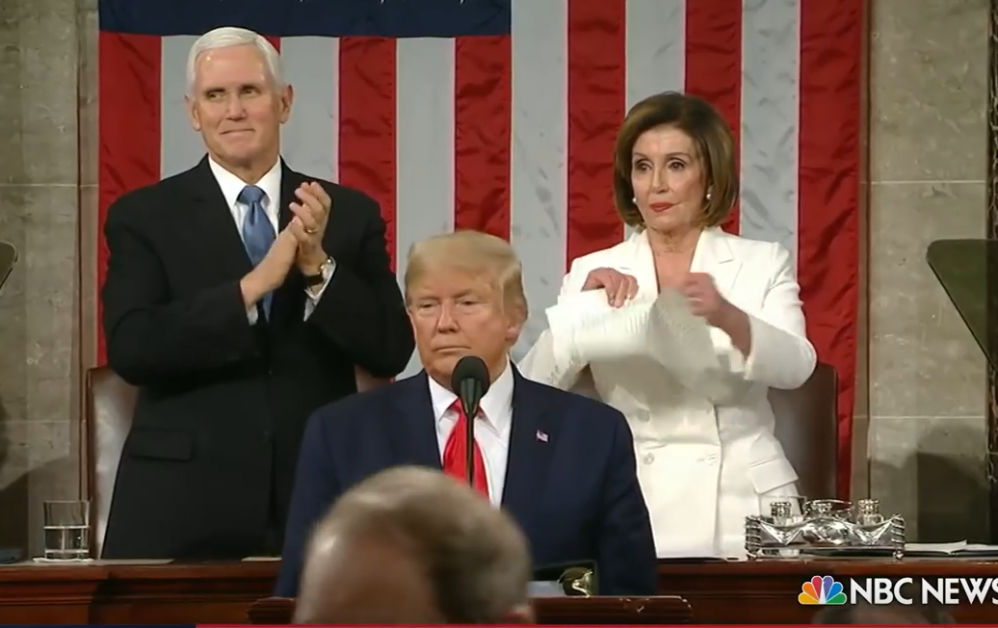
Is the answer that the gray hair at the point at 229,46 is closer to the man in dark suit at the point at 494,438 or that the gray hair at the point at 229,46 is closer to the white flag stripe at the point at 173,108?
the man in dark suit at the point at 494,438

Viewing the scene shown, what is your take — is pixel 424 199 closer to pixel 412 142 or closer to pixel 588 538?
pixel 412 142

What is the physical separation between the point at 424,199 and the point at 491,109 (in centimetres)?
34

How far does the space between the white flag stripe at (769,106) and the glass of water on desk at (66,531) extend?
247 cm

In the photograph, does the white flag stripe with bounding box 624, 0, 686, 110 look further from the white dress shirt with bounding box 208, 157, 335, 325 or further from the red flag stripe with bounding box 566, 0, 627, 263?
the white dress shirt with bounding box 208, 157, 335, 325

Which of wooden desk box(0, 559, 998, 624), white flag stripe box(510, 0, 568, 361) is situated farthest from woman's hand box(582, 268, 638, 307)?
white flag stripe box(510, 0, 568, 361)

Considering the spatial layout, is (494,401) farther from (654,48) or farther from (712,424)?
(654,48)

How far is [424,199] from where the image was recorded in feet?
18.2

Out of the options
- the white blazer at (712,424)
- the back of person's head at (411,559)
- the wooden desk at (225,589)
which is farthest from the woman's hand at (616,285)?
the back of person's head at (411,559)

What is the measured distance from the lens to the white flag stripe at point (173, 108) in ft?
18.0

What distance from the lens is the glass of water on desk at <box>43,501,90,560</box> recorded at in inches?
147

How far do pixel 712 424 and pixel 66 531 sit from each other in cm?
147

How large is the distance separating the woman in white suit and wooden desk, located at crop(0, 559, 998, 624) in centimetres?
63

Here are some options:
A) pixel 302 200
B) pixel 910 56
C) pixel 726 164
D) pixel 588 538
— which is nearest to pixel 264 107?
pixel 302 200

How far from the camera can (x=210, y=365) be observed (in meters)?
3.92
